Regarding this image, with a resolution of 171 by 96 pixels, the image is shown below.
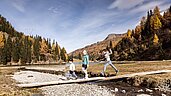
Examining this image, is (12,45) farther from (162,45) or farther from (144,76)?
(144,76)

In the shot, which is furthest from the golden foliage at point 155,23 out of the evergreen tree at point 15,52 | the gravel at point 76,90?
the gravel at point 76,90

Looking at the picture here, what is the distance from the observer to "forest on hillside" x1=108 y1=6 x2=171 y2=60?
132 meters

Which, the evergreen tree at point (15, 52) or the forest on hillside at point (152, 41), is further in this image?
the evergreen tree at point (15, 52)

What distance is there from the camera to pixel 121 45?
196750 millimetres

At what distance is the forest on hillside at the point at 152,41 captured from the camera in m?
132

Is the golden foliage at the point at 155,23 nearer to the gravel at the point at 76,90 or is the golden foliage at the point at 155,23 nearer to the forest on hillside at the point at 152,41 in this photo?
the forest on hillside at the point at 152,41

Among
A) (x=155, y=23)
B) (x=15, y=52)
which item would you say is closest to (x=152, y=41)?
(x=155, y=23)

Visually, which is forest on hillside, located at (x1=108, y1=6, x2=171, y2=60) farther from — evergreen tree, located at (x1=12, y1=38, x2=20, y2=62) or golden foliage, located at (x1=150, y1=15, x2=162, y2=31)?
evergreen tree, located at (x1=12, y1=38, x2=20, y2=62)

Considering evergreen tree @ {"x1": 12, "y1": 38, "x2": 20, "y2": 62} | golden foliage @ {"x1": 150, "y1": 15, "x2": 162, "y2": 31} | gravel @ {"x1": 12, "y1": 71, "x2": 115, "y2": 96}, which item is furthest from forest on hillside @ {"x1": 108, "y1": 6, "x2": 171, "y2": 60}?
gravel @ {"x1": 12, "y1": 71, "x2": 115, "y2": 96}

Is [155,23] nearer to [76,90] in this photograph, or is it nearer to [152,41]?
[152,41]

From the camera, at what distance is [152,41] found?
5989 inches

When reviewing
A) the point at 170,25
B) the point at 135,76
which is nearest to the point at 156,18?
the point at 170,25

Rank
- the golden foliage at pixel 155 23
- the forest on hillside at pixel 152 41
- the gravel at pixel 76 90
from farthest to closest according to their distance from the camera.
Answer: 1. the golden foliage at pixel 155 23
2. the forest on hillside at pixel 152 41
3. the gravel at pixel 76 90

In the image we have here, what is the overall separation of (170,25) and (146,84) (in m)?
138
